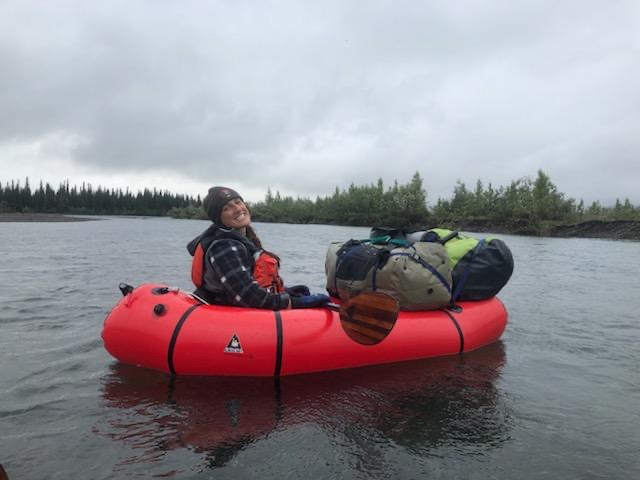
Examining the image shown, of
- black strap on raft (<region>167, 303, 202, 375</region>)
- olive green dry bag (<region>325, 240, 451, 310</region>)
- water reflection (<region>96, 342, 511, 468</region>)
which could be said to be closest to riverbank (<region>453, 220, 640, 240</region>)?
olive green dry bag (<region>325, 240, 451, 310</region>)

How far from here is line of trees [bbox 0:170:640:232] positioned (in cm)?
6059

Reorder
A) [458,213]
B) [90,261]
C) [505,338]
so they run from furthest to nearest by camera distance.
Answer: [458,213] < [90,261] < [505,338]

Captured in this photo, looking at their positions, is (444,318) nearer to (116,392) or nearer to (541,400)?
(541,400)

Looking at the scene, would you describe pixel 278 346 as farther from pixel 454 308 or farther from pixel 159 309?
pixel 454 308

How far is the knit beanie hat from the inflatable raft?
0.98m

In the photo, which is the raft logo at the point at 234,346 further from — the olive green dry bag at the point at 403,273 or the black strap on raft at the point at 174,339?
the olive green dry bag at the point at 403,273

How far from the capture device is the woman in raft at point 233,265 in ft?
16.4

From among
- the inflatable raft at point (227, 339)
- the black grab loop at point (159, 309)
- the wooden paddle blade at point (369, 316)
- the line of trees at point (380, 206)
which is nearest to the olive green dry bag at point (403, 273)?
the inflatable raft at point (227, 339)

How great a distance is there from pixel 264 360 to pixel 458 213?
7200 cm

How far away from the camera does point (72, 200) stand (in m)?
130

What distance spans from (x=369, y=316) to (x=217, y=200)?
2.12m

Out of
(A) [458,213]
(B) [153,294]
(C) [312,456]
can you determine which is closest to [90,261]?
(B) [153,294]

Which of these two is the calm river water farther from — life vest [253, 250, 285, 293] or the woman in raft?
life vest [253, 250, 285, 293]

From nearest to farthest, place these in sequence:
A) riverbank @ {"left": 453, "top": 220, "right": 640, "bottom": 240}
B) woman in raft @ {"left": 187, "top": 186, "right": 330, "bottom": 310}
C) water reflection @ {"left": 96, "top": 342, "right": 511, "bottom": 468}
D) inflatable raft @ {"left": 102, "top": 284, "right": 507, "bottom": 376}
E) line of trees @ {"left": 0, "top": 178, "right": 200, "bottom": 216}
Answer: water reflection @ {"left": 96, "top": 342, "right": 511, "bottom": 468}
inflatable raft @ {"left": 102, "top": 284, "right": 507, "bottom": 376}
woman in raft @ {"left": 187, "top": 186, "right": 330, "bottom": 310}
riverbank @ {"left": 453, "top": 220, "right": 640, "bottom": 240}
line of trees @ {"left": 0, "top": 178, "right": 200, "bottom": 216}
